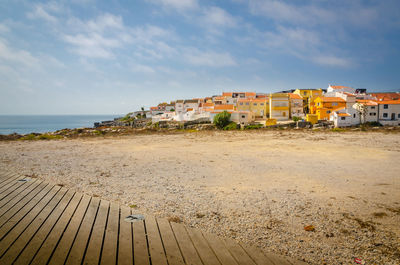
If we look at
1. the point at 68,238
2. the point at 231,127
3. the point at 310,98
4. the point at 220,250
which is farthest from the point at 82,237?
the point at 310,98

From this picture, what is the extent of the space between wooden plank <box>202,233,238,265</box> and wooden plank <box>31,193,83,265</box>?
115 inches

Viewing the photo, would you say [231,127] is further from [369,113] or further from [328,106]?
[369,113]

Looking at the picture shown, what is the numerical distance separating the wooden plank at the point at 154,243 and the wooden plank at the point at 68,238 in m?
1.43

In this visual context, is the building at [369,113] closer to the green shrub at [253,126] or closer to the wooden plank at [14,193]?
the green shrub at [253,126]

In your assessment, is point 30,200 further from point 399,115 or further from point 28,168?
point 399,115

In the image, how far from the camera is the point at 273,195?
29.7ft

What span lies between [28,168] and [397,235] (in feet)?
60.7

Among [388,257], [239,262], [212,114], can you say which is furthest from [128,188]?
[212,114]

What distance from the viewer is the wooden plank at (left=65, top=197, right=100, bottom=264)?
11.7 ft

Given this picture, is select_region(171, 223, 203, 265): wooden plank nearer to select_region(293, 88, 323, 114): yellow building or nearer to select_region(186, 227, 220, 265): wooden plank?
select_region(186, 227, 220, 265): wooden plank

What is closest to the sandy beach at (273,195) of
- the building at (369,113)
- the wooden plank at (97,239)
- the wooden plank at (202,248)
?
the wooden plank at (202,248)

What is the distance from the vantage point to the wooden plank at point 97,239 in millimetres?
3600

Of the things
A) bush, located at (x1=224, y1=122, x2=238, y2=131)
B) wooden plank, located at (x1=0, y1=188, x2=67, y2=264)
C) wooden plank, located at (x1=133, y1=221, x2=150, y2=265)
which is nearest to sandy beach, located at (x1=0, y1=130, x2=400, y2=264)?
wooden plank, located at (x1=133, y1=221, x2=150, y2=265)

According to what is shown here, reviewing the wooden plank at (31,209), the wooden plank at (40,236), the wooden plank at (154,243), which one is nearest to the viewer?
the wooden plank at (40,236)
